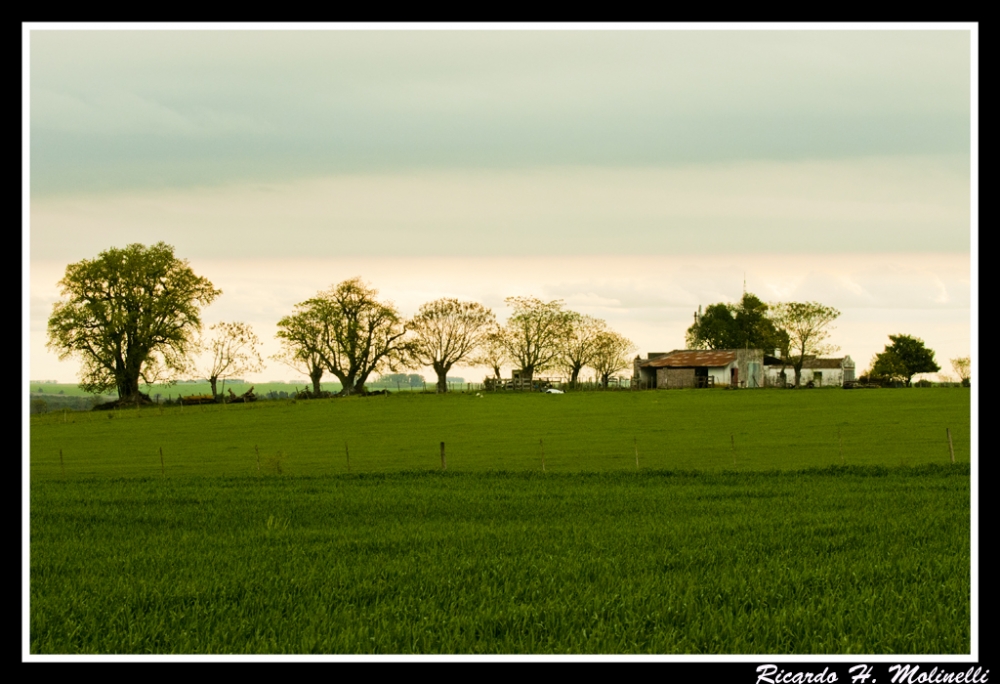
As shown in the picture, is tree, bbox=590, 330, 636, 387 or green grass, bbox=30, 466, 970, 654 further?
tree, bbox=590, 330, 636, 387

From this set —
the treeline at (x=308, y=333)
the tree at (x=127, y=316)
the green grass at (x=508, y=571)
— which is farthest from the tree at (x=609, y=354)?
the green grass at (x=508, y=571)

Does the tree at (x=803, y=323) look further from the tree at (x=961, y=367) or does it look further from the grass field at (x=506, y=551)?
the grass field at (x=506, y=551)

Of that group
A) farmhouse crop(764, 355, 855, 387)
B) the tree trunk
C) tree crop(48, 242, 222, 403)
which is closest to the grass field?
tree crop(48, 242, 222, 403)

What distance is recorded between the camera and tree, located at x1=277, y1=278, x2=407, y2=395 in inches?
3516

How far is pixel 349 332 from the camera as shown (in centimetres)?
9156

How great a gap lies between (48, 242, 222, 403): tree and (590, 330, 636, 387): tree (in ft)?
177

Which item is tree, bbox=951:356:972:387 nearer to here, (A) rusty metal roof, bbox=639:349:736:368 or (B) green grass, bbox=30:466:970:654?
(A) rusty metal roof, bbox=639:349:736:368

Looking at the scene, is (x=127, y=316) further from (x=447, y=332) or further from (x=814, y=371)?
(x=814, y=371)

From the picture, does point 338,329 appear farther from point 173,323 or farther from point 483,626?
point 483,626

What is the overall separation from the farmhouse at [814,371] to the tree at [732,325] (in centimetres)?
566

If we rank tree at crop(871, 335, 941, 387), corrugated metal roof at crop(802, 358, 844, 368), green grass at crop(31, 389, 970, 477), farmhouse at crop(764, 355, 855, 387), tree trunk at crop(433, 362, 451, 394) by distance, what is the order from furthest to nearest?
corrugated metal roof at crop(802, 358, 844, 368) → tree at crop(871, 335, 941, 387) → farmhouse at crop(764, 355, 855, 387) → tree trunk at crop(433, 362, 451, 394) → green grass at crop(31, 389, 970, 477)

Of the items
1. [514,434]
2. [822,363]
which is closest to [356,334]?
[514,434]

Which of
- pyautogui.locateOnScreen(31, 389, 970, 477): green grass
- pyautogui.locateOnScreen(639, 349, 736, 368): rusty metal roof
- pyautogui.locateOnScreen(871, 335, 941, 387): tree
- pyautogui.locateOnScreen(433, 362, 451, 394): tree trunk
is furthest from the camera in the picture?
pyautogui.locateOnScreen(871, 335, 941, 387): tree

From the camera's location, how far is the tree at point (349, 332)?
89312 millimetres
